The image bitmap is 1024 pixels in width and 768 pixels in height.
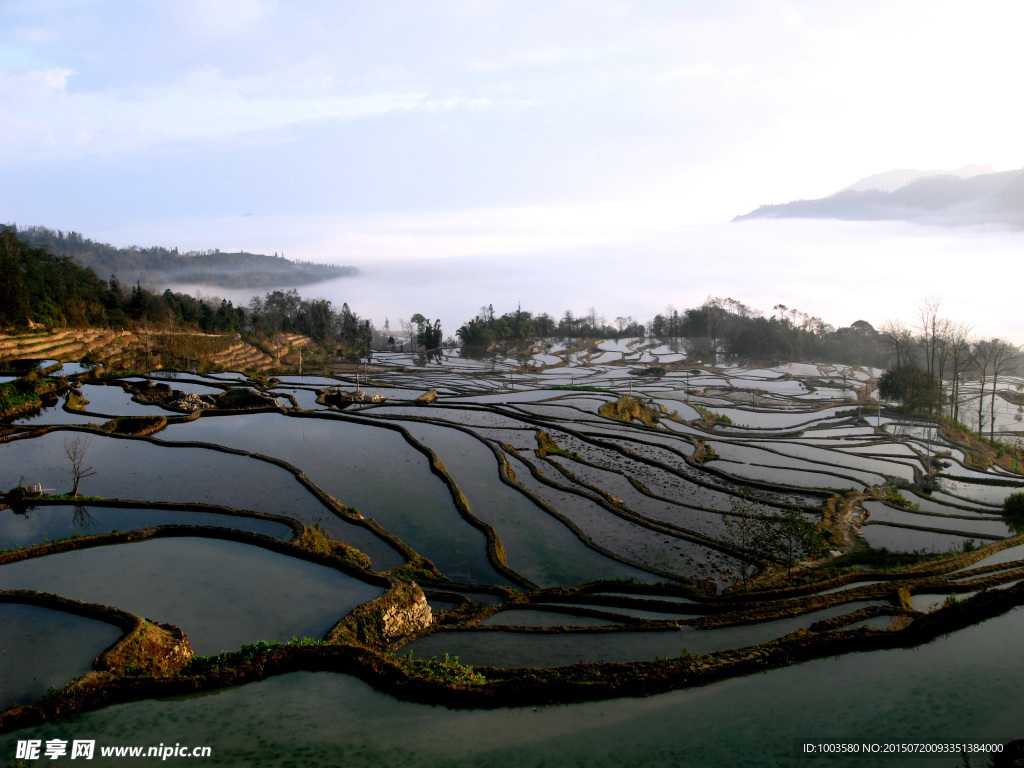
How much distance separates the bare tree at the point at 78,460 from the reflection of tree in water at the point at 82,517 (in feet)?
4.13

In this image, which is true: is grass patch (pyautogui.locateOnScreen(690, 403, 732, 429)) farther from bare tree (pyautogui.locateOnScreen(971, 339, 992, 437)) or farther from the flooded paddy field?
bare tree (pyautogui.locateOnScreen(971, 339, 992, 437))

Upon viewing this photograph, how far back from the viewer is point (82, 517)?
47.1 feet

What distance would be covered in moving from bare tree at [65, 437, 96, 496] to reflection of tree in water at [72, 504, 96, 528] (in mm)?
1258

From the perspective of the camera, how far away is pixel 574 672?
26.1ft

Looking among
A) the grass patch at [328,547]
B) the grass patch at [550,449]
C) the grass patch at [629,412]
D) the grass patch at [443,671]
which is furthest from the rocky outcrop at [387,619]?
the grass patch at [629,412]

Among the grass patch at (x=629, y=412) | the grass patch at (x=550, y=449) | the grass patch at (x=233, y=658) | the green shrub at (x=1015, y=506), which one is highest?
the grass patch at (x=629, y=412)

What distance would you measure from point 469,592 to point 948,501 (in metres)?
19.4

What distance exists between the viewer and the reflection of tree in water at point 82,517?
13.9 metres

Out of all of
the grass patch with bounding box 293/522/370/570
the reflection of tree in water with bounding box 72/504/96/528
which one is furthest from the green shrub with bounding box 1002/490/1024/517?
the reflection of tree in water with bounding box 72/504/96/528

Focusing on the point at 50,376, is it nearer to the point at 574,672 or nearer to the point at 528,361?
the point at 574,672

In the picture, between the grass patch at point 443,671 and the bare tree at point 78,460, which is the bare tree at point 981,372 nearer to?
the grass patch at point 443,671

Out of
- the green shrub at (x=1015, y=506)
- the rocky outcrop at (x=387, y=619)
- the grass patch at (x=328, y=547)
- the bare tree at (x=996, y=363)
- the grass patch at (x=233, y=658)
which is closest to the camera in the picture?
the grass patch at (x=233, y=658)

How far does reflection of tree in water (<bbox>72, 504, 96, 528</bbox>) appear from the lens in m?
13.9

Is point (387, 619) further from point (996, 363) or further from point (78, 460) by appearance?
point (996, 363)
